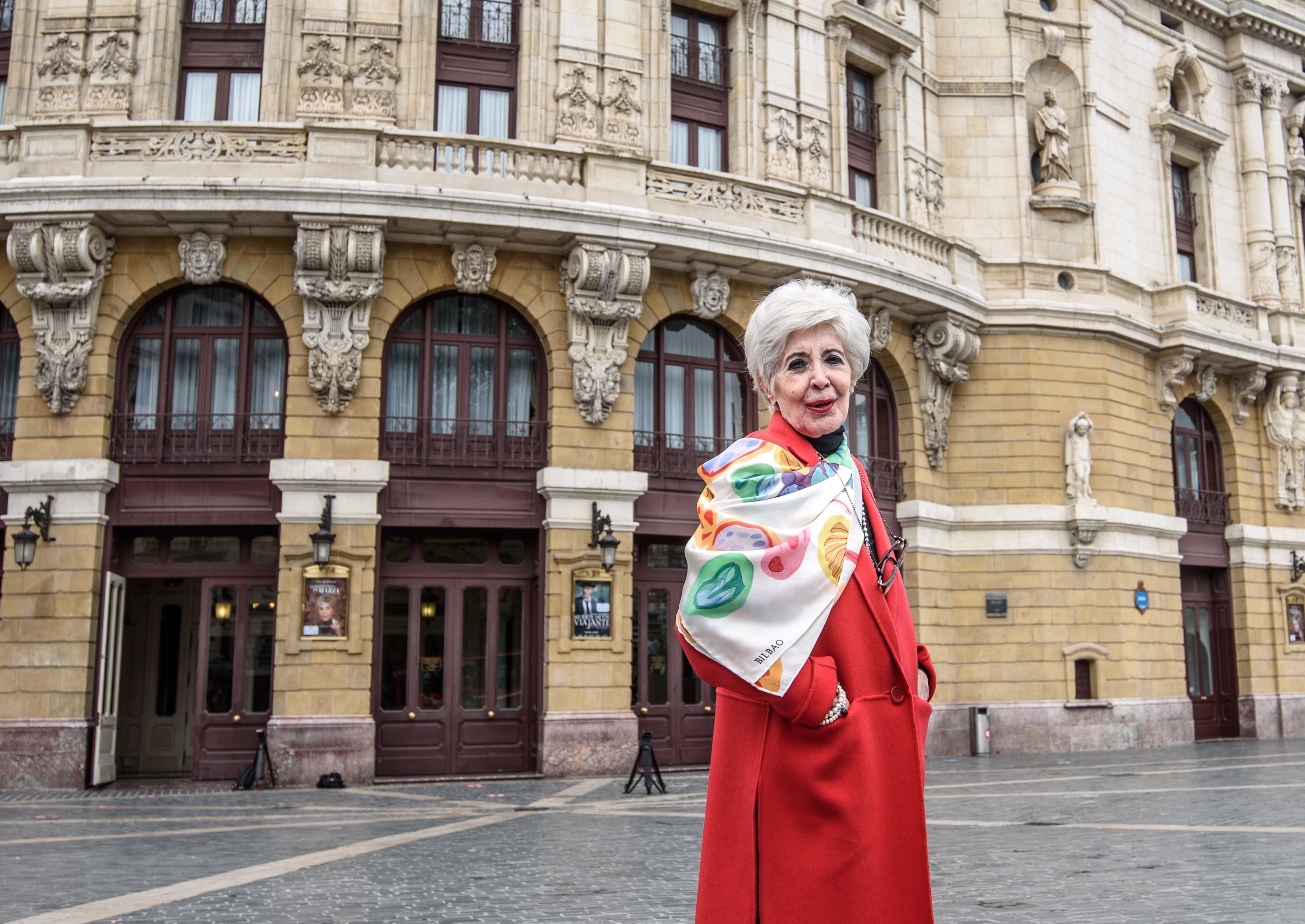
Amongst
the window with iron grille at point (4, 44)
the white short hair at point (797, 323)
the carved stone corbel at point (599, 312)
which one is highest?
the window with iron grille at point (4, 44)

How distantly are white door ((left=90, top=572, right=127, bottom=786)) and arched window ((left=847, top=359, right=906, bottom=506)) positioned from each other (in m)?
12.6

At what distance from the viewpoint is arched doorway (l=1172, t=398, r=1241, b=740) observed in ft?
85.5

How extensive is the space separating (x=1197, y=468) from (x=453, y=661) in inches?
707

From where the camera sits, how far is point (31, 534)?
16.8m

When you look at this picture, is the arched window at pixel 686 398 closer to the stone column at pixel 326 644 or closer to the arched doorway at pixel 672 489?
the arched doorway at pixel 672 489

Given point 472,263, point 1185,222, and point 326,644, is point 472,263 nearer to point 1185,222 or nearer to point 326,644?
point 326,644

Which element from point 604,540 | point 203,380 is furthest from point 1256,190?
point 203,380

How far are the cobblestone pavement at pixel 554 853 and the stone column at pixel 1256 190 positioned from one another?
594 inches

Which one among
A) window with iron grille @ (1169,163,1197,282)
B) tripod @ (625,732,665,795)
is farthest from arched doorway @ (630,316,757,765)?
window with iron grille @ (1169,163,1197,282)

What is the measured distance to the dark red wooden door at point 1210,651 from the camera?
26.0 meters

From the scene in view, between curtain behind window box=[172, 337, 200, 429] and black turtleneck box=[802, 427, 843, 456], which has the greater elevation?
curtain behind window box=[172, 337, 200, 429]

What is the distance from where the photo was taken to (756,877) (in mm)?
3080

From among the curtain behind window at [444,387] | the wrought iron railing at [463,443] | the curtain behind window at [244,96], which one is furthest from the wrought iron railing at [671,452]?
the curtain behind window at [244,96]

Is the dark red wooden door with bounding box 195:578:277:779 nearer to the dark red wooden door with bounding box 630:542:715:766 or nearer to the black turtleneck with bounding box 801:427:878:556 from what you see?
the dark red wooden door with bounding box 630:542:715:766
